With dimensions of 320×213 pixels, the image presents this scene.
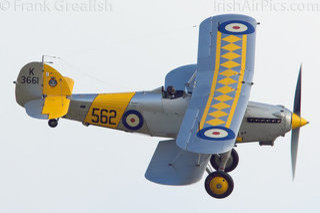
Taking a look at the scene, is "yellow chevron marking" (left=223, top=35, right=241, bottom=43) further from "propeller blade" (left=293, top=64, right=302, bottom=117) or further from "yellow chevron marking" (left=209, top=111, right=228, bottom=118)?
"yellow chevron marking" (left=209, top=111, right=228, bottom=118)

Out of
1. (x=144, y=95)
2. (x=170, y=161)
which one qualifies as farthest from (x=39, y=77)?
(x=170, y=161)

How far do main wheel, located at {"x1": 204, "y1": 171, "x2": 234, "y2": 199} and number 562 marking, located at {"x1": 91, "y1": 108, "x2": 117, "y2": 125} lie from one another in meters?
2.63

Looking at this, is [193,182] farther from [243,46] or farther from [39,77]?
[39,77]

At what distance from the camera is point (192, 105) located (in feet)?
44.6

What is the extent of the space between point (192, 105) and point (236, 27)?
2.48 meters

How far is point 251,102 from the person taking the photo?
Answer: 573 inches

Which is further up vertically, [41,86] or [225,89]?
[225,89]

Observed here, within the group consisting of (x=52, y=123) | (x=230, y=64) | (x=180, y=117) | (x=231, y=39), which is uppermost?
(x=231, y=39)

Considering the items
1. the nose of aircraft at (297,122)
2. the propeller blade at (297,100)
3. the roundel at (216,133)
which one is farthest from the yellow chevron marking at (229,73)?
the roundel at (216,133)

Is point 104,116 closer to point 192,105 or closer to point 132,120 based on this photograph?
point 132,120

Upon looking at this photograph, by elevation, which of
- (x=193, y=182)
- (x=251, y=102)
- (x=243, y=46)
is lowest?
(x=193, y=182)

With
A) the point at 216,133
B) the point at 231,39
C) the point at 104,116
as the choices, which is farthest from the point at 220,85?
the point at 104,116

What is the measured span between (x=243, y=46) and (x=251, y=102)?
122 cm

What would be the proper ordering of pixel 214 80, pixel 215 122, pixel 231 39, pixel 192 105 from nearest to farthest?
1. pixel 215 122
2. pixel 192 105
3. pixel 214 80
4. pixel 231 39
